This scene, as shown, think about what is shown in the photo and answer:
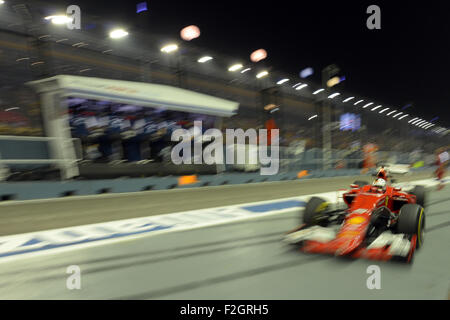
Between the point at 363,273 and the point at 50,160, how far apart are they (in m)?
6.43

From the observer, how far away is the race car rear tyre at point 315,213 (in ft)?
14.0

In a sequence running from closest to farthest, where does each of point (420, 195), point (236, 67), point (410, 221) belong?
point (410, 221)
point (420, 195)
point (236, 67)

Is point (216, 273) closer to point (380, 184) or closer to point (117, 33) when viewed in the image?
point (380, 184)

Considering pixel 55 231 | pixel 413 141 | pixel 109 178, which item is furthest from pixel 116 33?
pixel 413 141

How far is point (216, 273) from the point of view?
10.2ft

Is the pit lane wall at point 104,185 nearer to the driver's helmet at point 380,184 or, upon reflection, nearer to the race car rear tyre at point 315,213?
the race car rear tyre at point 315,213

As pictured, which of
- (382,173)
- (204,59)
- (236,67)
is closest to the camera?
(382,173)

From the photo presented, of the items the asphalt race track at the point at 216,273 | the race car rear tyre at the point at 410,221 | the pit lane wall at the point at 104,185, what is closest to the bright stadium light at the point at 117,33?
the pit lane wall at the point at 104,185

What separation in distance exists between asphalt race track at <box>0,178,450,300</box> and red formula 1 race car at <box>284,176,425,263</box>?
0.37 ft

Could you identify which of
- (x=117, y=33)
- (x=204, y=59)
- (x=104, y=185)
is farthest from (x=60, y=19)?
(x=204, y=59)

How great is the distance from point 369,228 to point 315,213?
684mm

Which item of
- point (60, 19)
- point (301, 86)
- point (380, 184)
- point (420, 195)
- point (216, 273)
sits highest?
point (301, 86)

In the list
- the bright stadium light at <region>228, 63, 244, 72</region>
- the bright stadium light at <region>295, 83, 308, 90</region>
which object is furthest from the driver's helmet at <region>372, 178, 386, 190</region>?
the bright stadium light at <region>295, 83, 308, 90</region>
